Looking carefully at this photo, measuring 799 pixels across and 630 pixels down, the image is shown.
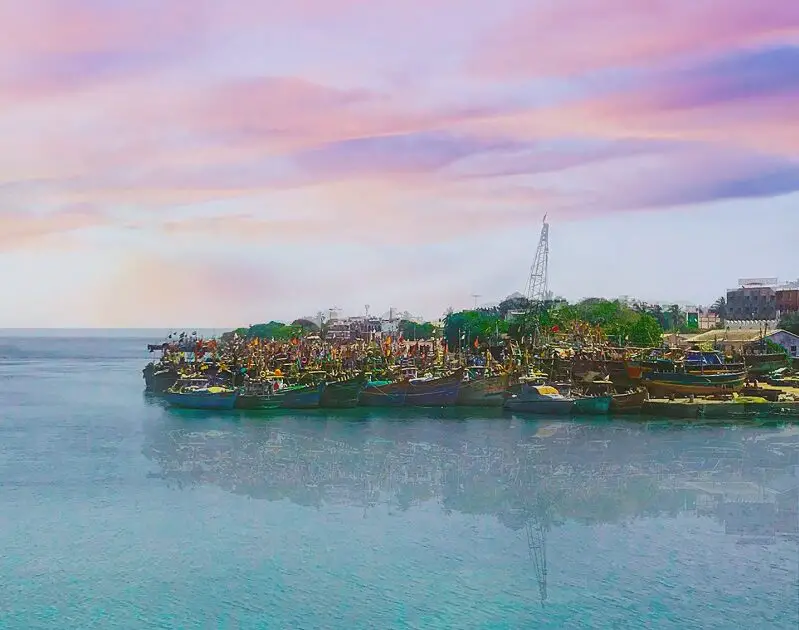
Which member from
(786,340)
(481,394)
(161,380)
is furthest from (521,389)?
(786,340)

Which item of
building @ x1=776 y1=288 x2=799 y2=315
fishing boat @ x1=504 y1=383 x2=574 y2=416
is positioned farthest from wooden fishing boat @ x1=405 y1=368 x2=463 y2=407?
building @ x1=776 y1=288 x2=799 y2=315

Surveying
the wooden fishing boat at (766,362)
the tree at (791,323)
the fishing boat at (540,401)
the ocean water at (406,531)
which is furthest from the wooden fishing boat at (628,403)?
the tree at (791,323)

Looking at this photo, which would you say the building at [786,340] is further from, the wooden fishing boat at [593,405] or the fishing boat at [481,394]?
the fishing boat at [481,394]

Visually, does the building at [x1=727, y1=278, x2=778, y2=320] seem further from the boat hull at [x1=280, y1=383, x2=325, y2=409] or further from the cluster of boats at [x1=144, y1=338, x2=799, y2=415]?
the boat hull at [x1=280, y1=383, x2=325, y2=409]

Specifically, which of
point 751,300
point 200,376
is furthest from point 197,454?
point 751,300

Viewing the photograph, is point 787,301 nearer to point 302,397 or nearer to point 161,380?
point 302,397

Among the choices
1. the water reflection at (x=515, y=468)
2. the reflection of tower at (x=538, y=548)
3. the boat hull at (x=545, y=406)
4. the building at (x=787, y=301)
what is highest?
the building at (x=787, y=301)
